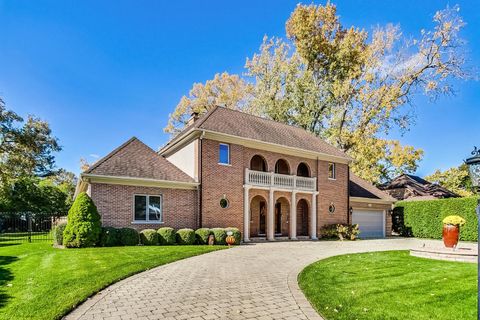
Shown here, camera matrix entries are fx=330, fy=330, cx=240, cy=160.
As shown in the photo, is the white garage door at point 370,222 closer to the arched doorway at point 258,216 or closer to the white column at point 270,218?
the arched doorway at point 258,216

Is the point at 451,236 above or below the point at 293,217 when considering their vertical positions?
above

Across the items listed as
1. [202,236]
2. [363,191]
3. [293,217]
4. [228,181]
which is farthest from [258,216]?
[363,191]

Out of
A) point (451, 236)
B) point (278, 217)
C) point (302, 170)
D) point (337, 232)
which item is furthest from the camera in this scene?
point (302, 170)

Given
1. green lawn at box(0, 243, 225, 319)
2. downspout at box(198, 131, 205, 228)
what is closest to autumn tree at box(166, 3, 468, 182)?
downspout at box(198, 131, 205, 228)

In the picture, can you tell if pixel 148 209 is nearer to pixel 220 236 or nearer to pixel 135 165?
pixel 135 165

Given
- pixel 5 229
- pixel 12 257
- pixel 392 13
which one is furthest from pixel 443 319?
pixel 5 229

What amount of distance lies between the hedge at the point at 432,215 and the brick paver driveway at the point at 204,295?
20.6 m

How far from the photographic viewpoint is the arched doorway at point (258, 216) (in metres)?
22.8

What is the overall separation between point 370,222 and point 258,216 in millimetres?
11224

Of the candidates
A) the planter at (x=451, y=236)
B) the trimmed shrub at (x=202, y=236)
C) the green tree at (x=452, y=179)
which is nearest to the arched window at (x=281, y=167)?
the trimmed shrub at (x=202, y=236)

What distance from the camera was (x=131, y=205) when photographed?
16594 millimetres

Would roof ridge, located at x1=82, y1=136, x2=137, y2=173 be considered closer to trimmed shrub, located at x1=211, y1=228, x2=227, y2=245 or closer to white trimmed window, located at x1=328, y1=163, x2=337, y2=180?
trimmed shrub, located at x1=211, y1=228, x2=227, y2=245

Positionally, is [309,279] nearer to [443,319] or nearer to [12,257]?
[443,319]

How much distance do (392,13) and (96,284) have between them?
29977 millimetres
